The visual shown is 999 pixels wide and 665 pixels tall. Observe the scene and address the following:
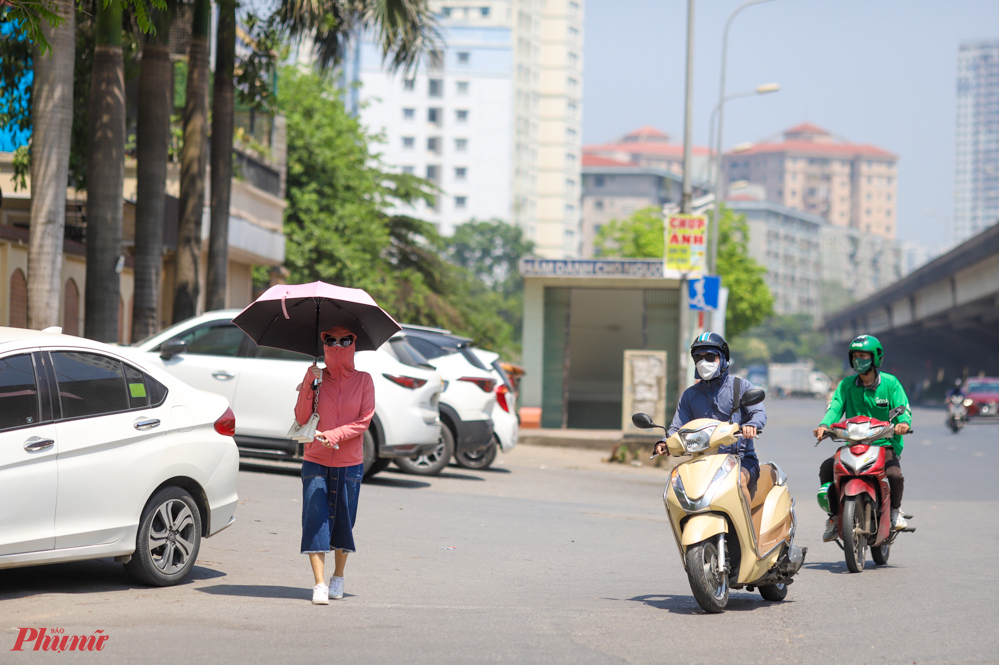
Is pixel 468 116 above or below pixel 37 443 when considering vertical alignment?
above

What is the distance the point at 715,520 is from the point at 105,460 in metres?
3.47

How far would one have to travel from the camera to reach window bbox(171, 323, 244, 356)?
517 inches

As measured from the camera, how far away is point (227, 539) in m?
9.28

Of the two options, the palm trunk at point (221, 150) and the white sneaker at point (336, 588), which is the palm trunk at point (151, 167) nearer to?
the palm trunk at point (221, 150)

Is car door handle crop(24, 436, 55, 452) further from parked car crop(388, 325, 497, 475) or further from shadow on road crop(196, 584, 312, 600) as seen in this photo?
parked car crop(388, 325, 497, 475)

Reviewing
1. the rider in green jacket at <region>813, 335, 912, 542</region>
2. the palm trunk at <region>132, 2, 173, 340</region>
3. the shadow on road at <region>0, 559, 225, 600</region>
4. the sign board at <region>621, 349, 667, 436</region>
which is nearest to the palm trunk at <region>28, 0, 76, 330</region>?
the palm trunk at <region>132, 2, 173, 340</region>

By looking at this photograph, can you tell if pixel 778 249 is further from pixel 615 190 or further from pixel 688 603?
pixel 688 603

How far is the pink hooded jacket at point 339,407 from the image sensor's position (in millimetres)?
6855

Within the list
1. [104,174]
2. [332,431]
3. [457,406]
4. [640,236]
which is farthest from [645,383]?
[640,236]

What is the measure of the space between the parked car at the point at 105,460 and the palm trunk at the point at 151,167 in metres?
8.24

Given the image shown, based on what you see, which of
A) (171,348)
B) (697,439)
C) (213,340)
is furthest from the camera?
(213,340)

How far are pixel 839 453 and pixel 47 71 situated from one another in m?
8.31

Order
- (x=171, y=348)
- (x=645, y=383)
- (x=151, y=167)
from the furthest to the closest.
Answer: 1. (x=645, y=383)
2. (x=151, y=167)
3. (x=171, y=348)

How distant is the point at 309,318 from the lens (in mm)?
7383
